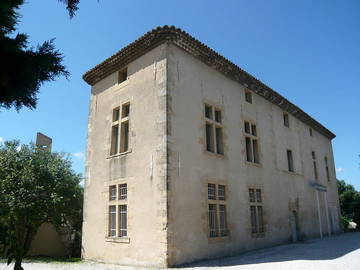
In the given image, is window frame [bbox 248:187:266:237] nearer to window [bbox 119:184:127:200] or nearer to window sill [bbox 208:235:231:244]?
window sill [bbox 208:235:231:244]

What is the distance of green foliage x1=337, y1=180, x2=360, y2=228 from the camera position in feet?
85.6

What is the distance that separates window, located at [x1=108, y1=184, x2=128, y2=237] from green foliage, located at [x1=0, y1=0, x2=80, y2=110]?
809 cm

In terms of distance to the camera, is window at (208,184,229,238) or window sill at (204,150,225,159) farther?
window sill at (204,150,225,159)

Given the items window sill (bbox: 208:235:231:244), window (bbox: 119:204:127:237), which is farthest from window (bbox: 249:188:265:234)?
window (bbox: 119:204:127:237)

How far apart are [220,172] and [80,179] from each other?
6869 mm

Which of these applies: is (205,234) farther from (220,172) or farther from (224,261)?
(220,172)

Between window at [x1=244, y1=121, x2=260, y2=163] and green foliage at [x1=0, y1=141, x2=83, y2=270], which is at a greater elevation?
window at [x1=244, y1=121, x2=260, y2=163]

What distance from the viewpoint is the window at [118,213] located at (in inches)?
383

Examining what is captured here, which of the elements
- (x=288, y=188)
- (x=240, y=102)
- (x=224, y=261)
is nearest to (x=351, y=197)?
(x=288, y=188)

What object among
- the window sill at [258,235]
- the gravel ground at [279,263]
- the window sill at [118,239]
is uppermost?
the window sill at [118,239]

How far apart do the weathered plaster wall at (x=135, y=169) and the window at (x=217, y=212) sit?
2095mm

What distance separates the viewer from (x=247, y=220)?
11344 millimetres

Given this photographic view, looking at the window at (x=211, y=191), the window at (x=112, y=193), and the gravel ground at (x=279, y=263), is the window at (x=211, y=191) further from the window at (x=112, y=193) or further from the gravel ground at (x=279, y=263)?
the window at (x=112, y=193)

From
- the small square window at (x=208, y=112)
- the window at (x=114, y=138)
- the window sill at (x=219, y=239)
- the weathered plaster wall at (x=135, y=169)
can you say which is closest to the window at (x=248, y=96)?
the small square window at (x=208, y=112)
